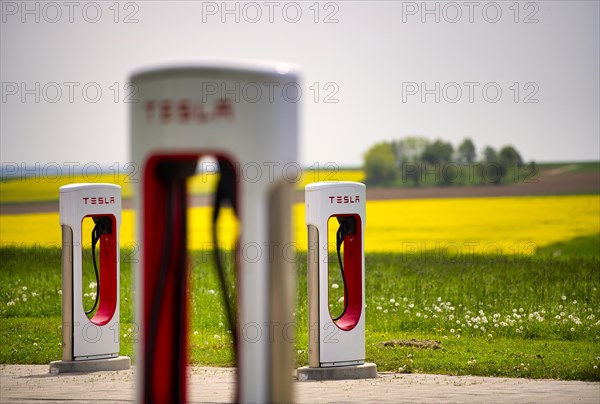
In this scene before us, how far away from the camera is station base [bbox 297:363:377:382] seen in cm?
1048

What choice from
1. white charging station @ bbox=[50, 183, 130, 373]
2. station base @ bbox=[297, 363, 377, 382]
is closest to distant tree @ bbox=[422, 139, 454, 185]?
white charging station @ bbox=[50, 183, 130, 373]

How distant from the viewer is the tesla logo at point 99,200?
11.0 m

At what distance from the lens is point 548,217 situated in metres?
28.6

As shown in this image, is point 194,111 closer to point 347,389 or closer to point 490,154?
point 347,389

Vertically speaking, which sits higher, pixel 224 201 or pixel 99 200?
pixel 99 200

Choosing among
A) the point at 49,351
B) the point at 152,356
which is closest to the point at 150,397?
the point at 152,356

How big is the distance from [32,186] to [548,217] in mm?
17382

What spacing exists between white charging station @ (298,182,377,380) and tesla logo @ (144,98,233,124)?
5803 millimetres

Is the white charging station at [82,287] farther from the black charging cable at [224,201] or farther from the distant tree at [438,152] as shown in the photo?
the distant tree at [438,152]

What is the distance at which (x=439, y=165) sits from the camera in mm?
33031

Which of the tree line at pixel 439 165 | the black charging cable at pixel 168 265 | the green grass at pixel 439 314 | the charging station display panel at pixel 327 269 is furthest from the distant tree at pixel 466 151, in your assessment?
the black charging cable at pixel 168 265

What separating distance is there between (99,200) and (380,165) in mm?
25359

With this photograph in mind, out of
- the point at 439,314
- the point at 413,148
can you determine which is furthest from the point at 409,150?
the point at 439,314

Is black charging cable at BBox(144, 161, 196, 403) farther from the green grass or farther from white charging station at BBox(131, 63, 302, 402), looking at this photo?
the green grass
